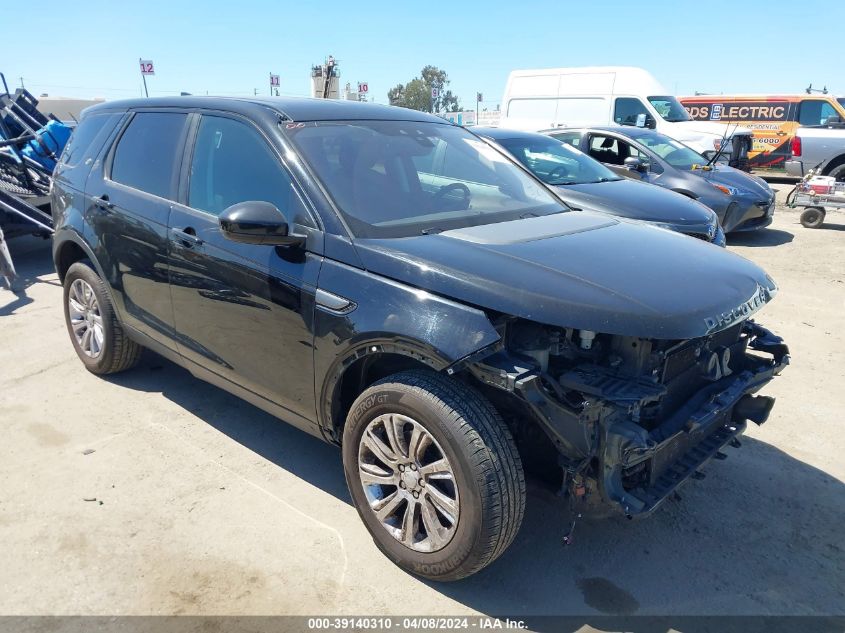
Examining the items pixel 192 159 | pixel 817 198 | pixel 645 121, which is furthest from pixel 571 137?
pixel 192 159

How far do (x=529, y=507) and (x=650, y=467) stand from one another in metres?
0.89

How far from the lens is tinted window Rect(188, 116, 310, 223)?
3.02m

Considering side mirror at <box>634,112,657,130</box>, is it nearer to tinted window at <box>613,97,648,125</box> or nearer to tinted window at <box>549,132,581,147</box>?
tinted window at <box>613,97,648,125</box>

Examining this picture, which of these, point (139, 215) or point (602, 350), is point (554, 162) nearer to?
Result: point (139, 215)

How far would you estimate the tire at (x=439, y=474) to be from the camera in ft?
7.72

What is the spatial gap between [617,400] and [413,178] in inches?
66.2

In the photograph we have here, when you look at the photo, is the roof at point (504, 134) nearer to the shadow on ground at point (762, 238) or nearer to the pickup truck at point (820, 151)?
the shadow on ground at point (762, 238)

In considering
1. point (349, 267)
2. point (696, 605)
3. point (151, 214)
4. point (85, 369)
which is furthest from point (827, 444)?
point (85, 369)

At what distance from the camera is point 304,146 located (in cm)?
307

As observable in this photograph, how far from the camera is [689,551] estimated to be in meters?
2.91

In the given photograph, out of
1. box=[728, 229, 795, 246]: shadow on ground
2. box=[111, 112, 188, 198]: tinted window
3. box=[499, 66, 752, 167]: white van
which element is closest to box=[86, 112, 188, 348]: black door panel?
box=[111, 112, 188, 198]: tinted window

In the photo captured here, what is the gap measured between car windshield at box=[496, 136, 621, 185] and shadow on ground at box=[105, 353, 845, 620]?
427cm

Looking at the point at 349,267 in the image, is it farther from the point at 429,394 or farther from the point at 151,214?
the point at 151,214

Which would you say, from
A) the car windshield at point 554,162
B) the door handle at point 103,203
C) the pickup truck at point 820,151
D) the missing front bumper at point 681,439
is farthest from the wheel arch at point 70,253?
the pickup truck at point 820,151
